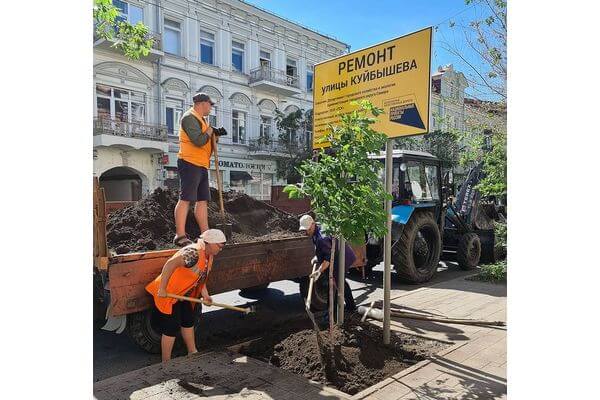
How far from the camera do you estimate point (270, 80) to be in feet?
27.6

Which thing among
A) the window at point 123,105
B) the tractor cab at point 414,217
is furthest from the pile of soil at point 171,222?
Answer: the tractor cab at point 414,217

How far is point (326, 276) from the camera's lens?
5531mm

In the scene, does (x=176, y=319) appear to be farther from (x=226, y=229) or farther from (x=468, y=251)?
(x=468, y=251)

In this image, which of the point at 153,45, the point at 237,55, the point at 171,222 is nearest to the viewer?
the point at 171,222

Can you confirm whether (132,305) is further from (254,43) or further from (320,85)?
(254,43)

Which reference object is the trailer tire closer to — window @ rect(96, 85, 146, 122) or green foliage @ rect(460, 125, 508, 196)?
window @ rect(96, 85, 146, 122)

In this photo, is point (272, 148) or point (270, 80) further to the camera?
point (272, 148)

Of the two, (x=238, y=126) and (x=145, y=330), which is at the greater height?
(x=238, y=126)

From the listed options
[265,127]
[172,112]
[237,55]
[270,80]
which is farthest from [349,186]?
[265,127]

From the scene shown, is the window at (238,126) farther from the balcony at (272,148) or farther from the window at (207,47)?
the window at (207,47)

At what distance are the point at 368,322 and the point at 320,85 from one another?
2615mm

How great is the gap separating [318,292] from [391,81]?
2.81 metres

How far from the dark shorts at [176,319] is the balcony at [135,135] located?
238 centimetres
